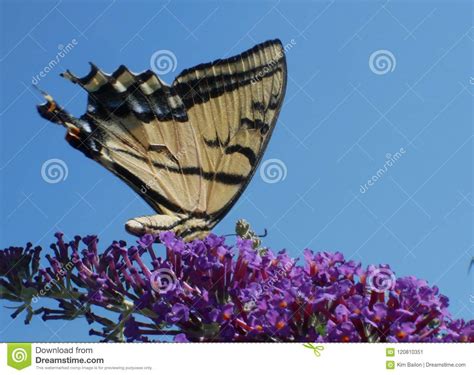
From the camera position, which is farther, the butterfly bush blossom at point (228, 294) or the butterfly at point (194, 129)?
the butterfly at point (194, 129)

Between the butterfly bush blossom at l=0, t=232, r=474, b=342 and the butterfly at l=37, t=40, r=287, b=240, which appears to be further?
the butterfly at l=37, t=40, r=287, b=240

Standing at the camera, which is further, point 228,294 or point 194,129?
point 194,129
